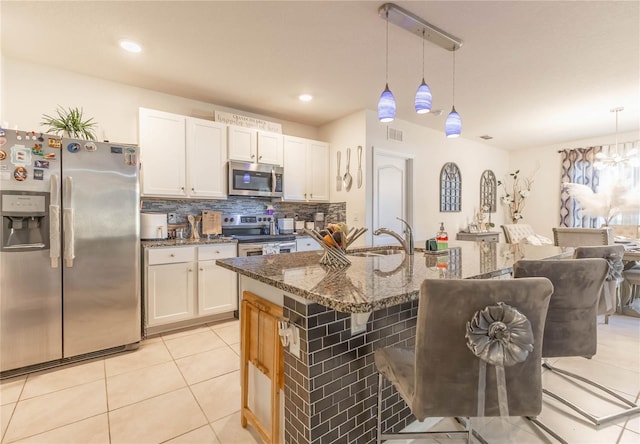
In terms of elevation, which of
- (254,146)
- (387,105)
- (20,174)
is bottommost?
(20,174)

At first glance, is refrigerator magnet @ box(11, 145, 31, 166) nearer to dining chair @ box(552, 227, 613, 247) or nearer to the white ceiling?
the white ceiling

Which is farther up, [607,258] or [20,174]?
[20,174]

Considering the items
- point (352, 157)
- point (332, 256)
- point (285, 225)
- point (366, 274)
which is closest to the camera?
point (366, 274)

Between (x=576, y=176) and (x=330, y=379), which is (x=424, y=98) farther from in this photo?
(x=576, y=176)

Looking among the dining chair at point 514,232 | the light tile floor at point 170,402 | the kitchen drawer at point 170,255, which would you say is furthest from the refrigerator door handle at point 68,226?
the dining chair at point 514,232

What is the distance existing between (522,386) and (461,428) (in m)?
0.87

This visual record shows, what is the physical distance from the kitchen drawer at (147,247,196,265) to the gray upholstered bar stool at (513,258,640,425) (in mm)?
2830

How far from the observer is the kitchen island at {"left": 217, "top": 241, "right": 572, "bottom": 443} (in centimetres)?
114

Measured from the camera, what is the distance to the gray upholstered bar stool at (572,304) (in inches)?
57.6

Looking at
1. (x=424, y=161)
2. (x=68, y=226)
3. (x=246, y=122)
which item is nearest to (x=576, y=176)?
(x=424, y=161)

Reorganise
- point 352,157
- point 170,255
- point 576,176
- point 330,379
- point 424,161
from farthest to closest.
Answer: point 576,176, point 424,161, point 352,157, point 170,255, point 330,379

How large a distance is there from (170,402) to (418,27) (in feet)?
10.2

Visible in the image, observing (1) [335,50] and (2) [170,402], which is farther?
(1) [335,50]

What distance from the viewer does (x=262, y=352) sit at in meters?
1.53
